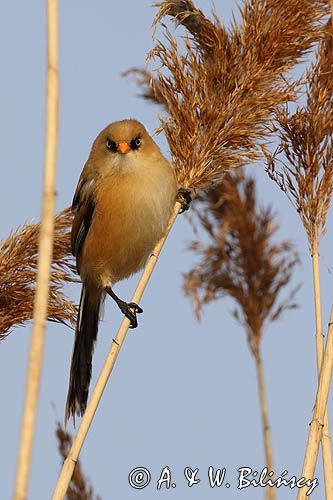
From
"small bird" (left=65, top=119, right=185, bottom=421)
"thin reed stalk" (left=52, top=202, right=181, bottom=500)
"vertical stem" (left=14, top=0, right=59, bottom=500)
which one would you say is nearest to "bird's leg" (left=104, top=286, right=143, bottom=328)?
"small bird" (left=65, top=119, right=185, bottom=421)

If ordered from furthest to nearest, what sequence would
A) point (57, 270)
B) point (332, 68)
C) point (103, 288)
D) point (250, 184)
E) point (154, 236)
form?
point (250, 184)
point (103, 288)
point (154, 236)
point (57, 270)
point (332, 68)

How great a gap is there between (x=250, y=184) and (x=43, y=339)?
284cm

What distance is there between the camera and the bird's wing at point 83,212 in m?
3.74

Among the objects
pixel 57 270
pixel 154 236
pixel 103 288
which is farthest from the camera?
pixel 103 288

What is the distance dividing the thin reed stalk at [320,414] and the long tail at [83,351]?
1.06 meters

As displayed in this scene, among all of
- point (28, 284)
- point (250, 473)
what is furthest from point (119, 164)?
point (250, 473)

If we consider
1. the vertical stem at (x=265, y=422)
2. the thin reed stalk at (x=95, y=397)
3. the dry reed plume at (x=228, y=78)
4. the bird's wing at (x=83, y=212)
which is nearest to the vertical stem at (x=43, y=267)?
the thin reed stalk at (x=95, y=397)

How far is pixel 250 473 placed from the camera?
9.59ft

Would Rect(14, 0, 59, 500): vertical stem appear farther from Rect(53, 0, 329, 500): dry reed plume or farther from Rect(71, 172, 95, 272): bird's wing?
Rect(71, 172, 95, 272): bird's wing

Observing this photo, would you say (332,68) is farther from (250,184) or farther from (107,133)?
(250,184)

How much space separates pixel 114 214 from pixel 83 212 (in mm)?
221

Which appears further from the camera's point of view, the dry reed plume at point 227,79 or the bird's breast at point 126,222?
the bird's breast at point 126,222

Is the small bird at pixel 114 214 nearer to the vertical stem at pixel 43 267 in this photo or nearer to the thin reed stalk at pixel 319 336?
the thin reed stalk at pixel 319 336

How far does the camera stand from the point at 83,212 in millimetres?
3783
